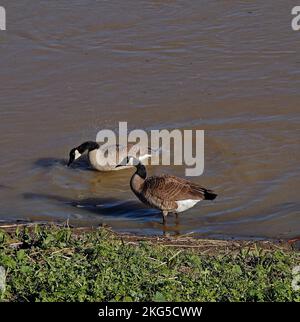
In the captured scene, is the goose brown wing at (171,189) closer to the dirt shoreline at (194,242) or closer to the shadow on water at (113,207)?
the shadow on water at (113,207)

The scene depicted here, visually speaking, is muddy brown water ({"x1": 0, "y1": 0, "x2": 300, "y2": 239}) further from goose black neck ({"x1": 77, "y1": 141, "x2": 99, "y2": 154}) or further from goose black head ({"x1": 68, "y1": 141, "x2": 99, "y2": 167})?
goose black neck ({"x1": 77, "y1": 141, "x2": 99, "y2": 154})

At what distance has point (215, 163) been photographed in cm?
1029

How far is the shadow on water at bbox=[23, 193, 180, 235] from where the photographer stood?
939 centimetres

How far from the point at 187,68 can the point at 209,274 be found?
6.67 metres

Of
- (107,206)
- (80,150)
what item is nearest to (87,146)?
(80,150)

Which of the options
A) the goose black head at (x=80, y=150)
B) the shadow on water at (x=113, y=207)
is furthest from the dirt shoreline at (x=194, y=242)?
the goose black head at (x=80, y=150)

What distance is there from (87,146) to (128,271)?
4.21 m

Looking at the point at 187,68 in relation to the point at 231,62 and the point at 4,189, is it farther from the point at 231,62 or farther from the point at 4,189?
the point at 4,189

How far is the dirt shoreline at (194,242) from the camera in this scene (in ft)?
25.4

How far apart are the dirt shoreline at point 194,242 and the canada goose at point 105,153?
6.65ft

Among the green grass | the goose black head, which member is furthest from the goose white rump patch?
the goose black head

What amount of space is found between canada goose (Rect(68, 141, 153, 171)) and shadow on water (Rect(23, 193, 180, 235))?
29.6 inches
